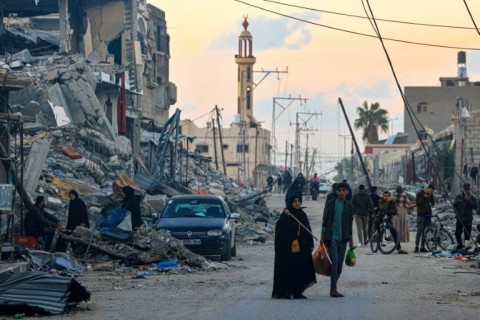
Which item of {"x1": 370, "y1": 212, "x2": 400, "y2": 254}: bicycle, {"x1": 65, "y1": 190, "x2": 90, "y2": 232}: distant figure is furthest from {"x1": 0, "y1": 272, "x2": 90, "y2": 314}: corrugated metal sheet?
{"x1": 370, "y1": 212, "x2": 400, "y2": 254}: bicycle

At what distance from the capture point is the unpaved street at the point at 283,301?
12.8m

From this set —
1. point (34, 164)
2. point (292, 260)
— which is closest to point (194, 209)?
point (34, 164)

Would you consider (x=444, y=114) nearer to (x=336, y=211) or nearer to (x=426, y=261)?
(x=426, y=261)

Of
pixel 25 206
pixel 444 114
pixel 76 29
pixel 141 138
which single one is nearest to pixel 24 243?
pixel 25 206

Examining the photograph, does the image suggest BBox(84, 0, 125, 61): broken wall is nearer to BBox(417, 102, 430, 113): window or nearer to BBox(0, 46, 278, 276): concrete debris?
BBox(0, 46, 278, 276): concrete debris

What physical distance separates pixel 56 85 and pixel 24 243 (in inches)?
898

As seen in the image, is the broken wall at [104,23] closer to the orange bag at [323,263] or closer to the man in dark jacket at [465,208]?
the man in dark jacket at [465,208]

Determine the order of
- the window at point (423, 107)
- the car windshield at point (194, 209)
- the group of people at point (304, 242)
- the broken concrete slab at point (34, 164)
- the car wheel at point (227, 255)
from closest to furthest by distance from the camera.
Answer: the group of people at point (304, 242)
the car wheel at point (227, 255)
the car windshield at point (194, 209)
the broken concrete slab at point (34, 164)
the window at point (423, 107)

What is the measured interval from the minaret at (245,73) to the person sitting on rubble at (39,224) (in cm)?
11205

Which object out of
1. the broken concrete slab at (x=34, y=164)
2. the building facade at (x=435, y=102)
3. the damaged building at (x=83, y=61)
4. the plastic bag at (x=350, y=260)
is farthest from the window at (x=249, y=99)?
the plastic bag at (x=350, y=260)

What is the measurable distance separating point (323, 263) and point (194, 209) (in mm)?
9175

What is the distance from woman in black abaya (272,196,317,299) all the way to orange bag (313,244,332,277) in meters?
0.17

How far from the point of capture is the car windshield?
78.8 feet

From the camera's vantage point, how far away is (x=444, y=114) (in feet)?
344
